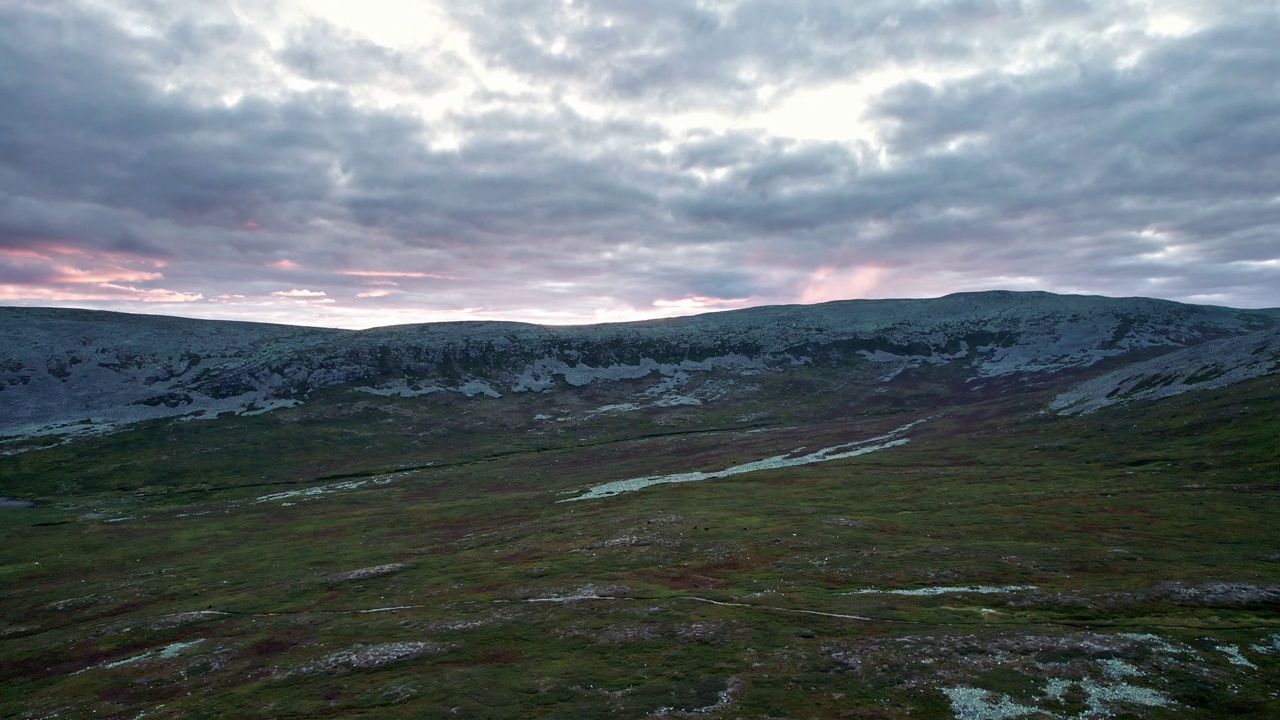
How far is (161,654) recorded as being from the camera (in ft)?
136

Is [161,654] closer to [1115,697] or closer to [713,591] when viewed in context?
[713,591]

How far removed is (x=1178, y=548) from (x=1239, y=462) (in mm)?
40007

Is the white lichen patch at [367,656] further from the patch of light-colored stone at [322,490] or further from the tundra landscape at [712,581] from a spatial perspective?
the patch of light-colored stone at [322,490]

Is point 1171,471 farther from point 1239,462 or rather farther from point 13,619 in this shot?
point 13,619

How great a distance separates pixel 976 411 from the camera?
153875mm

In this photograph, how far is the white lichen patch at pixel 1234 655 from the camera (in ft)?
100

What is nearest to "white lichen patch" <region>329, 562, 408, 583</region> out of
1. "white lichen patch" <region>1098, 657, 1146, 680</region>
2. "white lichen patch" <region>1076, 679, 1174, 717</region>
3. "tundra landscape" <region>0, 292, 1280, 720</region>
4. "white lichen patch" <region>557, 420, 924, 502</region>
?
"tundra landscape" <region>0, 292, 1280, 720</region>

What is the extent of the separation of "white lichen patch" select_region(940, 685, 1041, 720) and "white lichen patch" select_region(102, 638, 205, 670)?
142 feet

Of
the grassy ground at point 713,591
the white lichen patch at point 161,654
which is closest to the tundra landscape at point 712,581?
the grassy ground at point 713,591

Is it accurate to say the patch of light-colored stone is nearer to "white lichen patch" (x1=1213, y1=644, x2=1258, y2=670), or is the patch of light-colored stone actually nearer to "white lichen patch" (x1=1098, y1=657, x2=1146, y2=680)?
"white lichen patch" (x1=1098, y1=657, x2=1146, y2=680)

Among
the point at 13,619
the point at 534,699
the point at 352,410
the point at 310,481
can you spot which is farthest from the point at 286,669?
the point at 352,410

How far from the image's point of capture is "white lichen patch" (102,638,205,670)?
40375mm

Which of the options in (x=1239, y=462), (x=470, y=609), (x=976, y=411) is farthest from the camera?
(x=976, y=411)

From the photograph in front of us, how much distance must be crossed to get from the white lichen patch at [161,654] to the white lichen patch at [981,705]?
43155 mm
